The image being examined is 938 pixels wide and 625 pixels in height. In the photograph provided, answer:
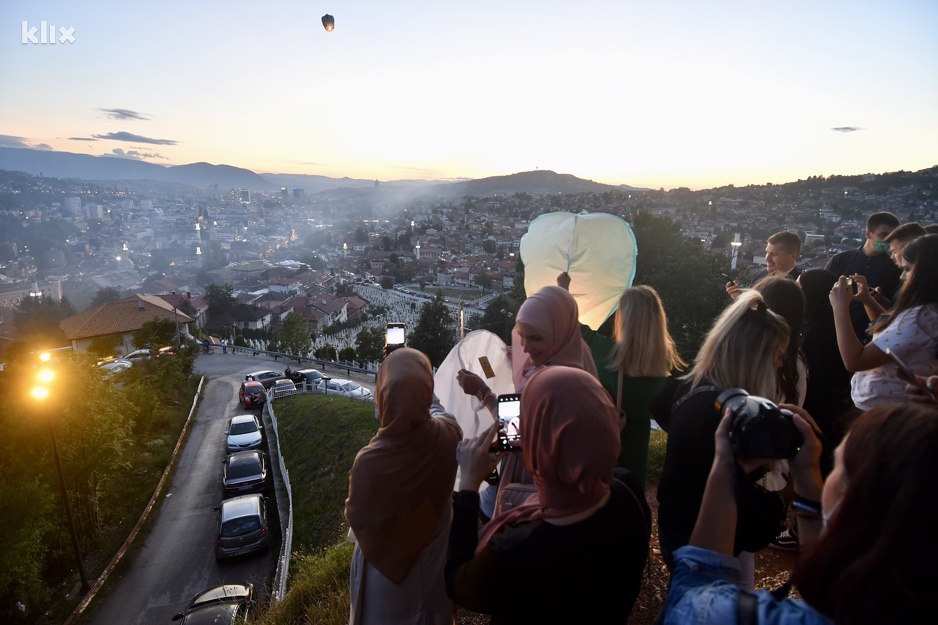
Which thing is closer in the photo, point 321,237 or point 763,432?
point 763,432

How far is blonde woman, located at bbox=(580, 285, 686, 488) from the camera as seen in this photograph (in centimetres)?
241

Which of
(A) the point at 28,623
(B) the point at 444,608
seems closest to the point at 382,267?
(A) the point at 28,623

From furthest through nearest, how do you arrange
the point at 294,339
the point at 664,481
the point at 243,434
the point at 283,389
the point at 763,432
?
the point at 294,339 → the point at 283,389 → the point at 243,434 → the point at 664,481 → the point at 763,432

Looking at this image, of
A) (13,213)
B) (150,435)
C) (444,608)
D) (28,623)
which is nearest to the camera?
(444,608)

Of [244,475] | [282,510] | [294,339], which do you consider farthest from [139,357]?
[282,510]

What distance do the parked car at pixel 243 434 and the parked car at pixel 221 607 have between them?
6.40m

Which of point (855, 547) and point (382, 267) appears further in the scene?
point (382, 267)

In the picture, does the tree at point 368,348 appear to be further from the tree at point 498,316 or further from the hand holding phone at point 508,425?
the hand holding phone at point 508,425

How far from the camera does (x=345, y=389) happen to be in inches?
643

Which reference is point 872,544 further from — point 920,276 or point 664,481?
point 920,276

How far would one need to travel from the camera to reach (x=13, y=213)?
391 feet

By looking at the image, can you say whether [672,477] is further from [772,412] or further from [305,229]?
[305,229]

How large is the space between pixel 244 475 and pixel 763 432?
35.7 ft

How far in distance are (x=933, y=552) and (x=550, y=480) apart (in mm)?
692
